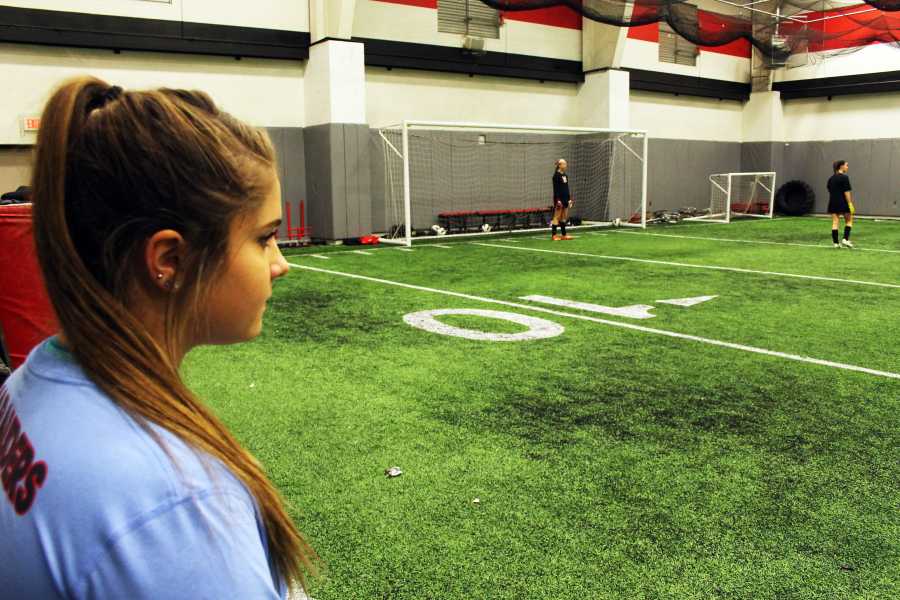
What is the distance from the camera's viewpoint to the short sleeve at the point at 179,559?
0.74 m

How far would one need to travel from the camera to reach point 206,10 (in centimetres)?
1480

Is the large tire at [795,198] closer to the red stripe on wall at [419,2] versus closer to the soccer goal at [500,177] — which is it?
the soccer goal at [500,177]

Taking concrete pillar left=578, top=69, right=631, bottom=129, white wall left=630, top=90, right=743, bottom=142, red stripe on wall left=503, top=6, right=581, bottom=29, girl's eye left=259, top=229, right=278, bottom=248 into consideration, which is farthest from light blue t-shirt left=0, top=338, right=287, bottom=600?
white wall left=630, top=90, right=743, bottom=142

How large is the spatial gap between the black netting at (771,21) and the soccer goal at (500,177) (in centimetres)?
263

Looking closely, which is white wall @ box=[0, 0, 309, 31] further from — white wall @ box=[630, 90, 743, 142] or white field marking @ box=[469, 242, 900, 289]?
white wall @ box=[630, 90, 743, 142]

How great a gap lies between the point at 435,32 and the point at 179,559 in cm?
1826

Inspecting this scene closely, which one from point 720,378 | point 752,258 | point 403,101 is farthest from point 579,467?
point 403,101

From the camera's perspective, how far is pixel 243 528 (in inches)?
32.2

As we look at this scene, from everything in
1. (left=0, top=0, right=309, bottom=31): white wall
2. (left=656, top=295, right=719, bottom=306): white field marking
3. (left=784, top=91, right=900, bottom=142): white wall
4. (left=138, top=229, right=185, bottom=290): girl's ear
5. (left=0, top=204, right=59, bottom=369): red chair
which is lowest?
(left=656, top=295, right=719, bottom=306): white field marking

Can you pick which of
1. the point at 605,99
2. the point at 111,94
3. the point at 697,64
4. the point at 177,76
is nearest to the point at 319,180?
the point at 177,76

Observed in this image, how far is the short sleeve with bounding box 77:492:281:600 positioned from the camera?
74 centimetres

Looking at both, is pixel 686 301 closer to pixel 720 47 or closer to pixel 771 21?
pixel 771 21

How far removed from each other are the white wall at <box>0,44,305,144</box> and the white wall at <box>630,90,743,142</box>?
10606 millimetres

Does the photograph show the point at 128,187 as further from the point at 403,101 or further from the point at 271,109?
the point at 403,101
